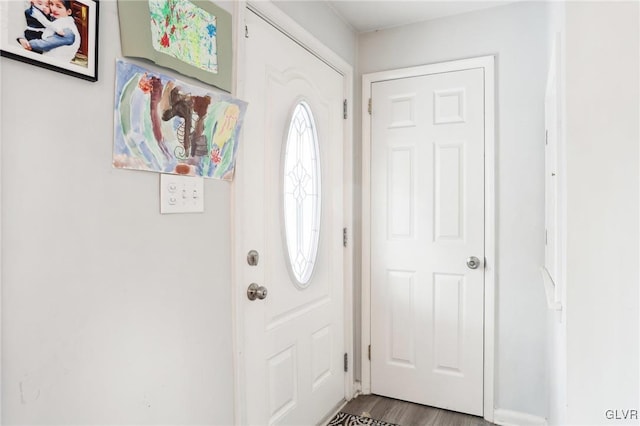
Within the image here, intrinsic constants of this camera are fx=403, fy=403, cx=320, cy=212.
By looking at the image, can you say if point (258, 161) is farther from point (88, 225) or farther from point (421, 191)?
point (421, 191)

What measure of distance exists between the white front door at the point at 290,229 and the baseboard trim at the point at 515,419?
2.96 feet

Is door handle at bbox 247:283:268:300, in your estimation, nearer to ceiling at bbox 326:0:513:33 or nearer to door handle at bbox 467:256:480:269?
door handle at bbox 467:256:480:269

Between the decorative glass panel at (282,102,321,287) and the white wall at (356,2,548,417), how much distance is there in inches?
41.4

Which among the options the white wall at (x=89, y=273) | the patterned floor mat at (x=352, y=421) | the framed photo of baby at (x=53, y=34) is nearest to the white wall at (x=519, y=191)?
the patterned floor mat at (x=352, y=421)

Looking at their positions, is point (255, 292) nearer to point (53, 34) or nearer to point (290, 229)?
point (290, 229)

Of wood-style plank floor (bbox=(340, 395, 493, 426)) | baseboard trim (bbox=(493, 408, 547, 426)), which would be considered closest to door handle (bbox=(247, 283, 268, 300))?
wood-style plank floor (bbox=(340, 395, 493, 426))

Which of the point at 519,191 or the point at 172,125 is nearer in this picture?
the point at 172,125

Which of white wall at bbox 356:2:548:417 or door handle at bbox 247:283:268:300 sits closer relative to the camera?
door handle at bbox 247:283:268:300

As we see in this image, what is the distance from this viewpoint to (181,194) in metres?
1.30

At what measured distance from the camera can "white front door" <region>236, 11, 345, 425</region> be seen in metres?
1.66

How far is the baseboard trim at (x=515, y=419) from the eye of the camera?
2.20 metres

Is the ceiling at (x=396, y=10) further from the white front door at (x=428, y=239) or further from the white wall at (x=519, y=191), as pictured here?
the white front door at (x=428, y=239)

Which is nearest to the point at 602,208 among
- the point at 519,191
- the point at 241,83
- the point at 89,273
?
the point at 519,191

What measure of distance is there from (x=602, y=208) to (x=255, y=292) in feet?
3.98
